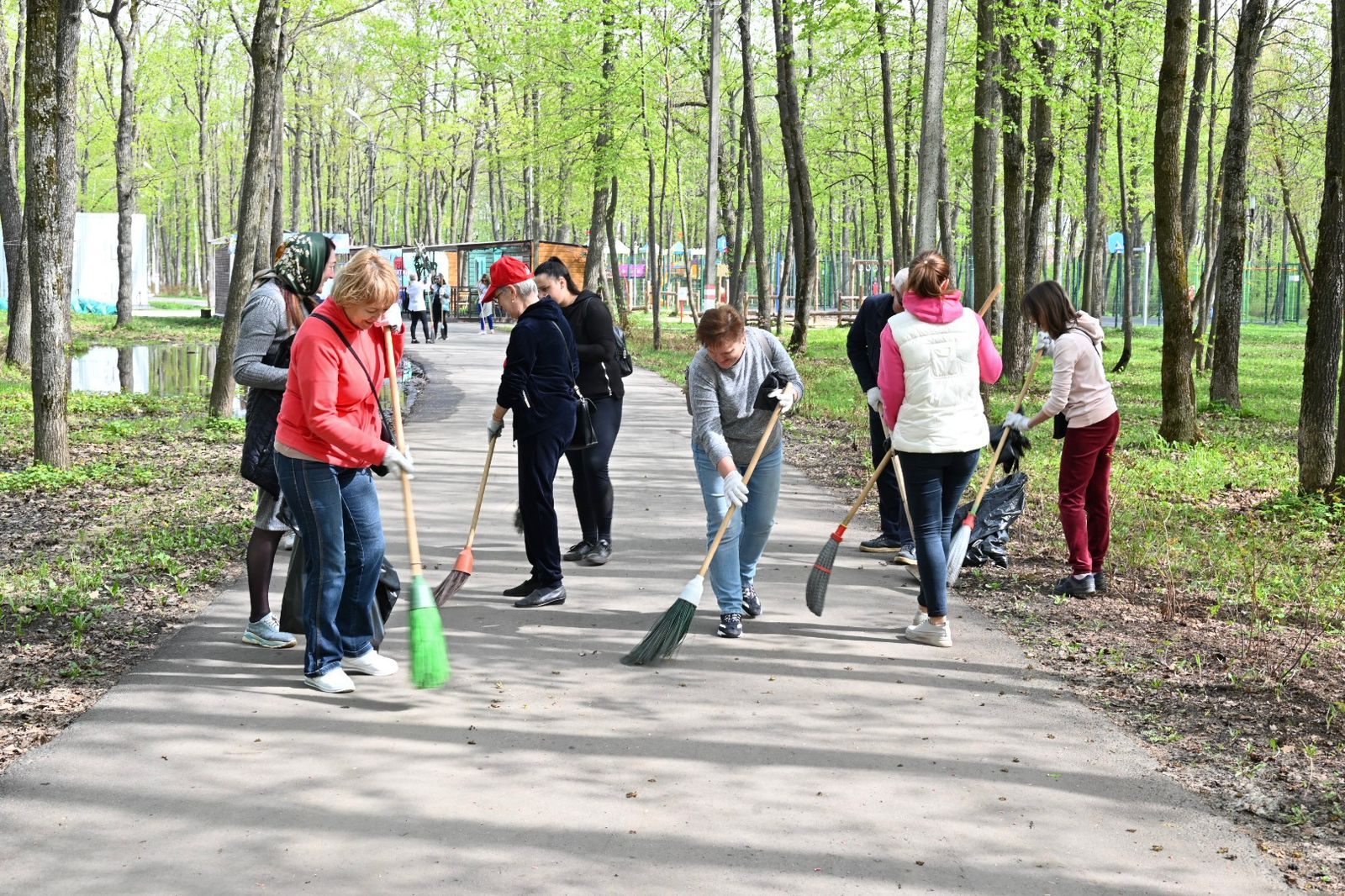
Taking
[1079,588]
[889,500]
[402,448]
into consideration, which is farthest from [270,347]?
[1079,588]

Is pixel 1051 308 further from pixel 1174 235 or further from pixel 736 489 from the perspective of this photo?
pixel 1174 235

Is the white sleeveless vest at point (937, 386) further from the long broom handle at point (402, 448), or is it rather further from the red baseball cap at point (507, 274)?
the long broom handle at point (402, 448)

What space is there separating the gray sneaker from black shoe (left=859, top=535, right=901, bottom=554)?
12.5 feet

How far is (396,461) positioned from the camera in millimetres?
5031

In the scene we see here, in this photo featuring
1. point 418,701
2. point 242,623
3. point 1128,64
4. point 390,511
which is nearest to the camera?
point 418,701

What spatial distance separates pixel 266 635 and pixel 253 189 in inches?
384

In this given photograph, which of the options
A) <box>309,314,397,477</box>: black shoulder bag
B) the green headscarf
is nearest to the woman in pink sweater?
<box>309,314,397,477</box>: black shoulder bag

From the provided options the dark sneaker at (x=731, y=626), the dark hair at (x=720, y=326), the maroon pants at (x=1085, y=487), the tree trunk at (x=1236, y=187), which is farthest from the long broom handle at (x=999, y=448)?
the tree trunk at (x=1236, y=187)

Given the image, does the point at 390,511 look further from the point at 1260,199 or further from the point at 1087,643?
the point at 1260,199

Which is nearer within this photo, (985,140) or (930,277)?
(930,277)

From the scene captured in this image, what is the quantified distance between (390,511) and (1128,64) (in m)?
23.8

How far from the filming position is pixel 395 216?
270 ft

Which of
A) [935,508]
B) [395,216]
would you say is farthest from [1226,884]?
[395,216]

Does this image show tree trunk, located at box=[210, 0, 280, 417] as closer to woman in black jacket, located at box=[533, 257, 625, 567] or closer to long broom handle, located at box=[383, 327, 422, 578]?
woman in black jacket, located at box=[533, 257, 625, 567]
